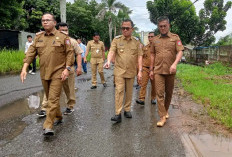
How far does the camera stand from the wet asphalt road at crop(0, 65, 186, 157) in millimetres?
3344

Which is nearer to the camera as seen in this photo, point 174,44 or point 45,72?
point 45,72

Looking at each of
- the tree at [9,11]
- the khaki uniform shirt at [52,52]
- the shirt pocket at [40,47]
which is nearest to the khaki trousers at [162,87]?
the khaki uniform shirt at [52,52]

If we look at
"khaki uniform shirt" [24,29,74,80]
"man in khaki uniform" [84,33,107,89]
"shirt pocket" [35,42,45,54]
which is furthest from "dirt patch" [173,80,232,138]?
"man in khaki uniform" [84,33,107,89]

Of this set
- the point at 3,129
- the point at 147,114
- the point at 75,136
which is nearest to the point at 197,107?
the point at 147,114

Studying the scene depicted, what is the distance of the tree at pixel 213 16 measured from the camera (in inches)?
1244

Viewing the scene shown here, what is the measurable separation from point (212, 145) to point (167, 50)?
5.96 feet

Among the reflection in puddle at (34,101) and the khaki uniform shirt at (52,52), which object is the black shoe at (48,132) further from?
the reflection in puddle at (34,101)

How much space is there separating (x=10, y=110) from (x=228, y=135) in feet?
15.2

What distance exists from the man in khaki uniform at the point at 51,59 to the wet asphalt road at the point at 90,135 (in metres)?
0.40

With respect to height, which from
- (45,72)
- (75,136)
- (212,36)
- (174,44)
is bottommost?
(75,136)

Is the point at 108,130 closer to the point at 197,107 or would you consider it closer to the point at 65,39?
the point at 65,39

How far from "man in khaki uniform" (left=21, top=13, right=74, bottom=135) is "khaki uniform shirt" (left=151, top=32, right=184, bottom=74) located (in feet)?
5.39

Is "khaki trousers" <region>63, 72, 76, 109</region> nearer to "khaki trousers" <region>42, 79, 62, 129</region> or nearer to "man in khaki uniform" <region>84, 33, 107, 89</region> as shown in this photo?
"khaki trousers" <region>42, 79, 62, 129</region>

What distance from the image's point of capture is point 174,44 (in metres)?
4.41
